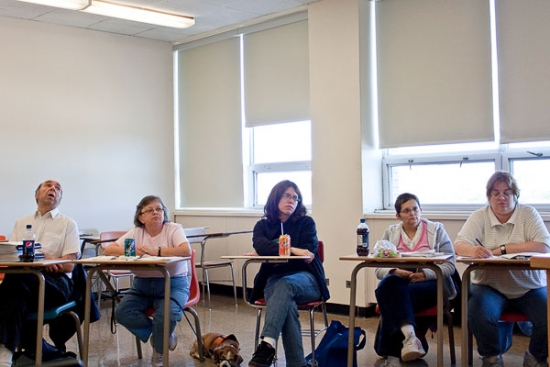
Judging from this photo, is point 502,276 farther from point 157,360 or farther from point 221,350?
point 157,360

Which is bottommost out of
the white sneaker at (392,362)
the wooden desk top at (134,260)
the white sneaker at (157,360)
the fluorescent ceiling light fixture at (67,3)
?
the white sneaker at (392,362)

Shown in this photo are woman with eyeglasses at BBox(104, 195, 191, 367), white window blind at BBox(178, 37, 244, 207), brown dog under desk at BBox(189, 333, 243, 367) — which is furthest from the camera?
white window blind at BBox(178, 37, 244, 207)

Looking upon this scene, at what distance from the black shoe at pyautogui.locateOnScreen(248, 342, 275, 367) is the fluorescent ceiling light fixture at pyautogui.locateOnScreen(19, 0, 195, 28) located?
141 inches

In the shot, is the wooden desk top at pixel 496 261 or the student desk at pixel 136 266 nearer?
the wooden desk top at pixel 496 261

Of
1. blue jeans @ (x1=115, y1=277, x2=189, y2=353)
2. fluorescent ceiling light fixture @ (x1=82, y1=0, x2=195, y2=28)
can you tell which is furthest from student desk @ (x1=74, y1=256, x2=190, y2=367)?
fluorescent ceiling light fixture @ (x1=82, y1=0, x2=195, y2=28)

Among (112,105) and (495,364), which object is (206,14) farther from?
(495,364)

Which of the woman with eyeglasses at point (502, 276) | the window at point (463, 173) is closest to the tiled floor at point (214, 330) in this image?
the woman with eyeglasses at point (502, 276)

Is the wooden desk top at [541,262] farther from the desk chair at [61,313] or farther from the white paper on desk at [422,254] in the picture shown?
the desk chair at [61,313]

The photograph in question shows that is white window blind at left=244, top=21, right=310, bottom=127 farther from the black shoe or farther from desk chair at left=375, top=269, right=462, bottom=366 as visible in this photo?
the black shoe

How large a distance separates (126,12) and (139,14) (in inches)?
5.0

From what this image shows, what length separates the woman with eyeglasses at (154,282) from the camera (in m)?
3.93

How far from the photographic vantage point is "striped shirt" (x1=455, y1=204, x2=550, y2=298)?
366cm

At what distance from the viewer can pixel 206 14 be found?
6.41m

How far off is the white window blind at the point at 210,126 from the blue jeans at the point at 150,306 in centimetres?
289
